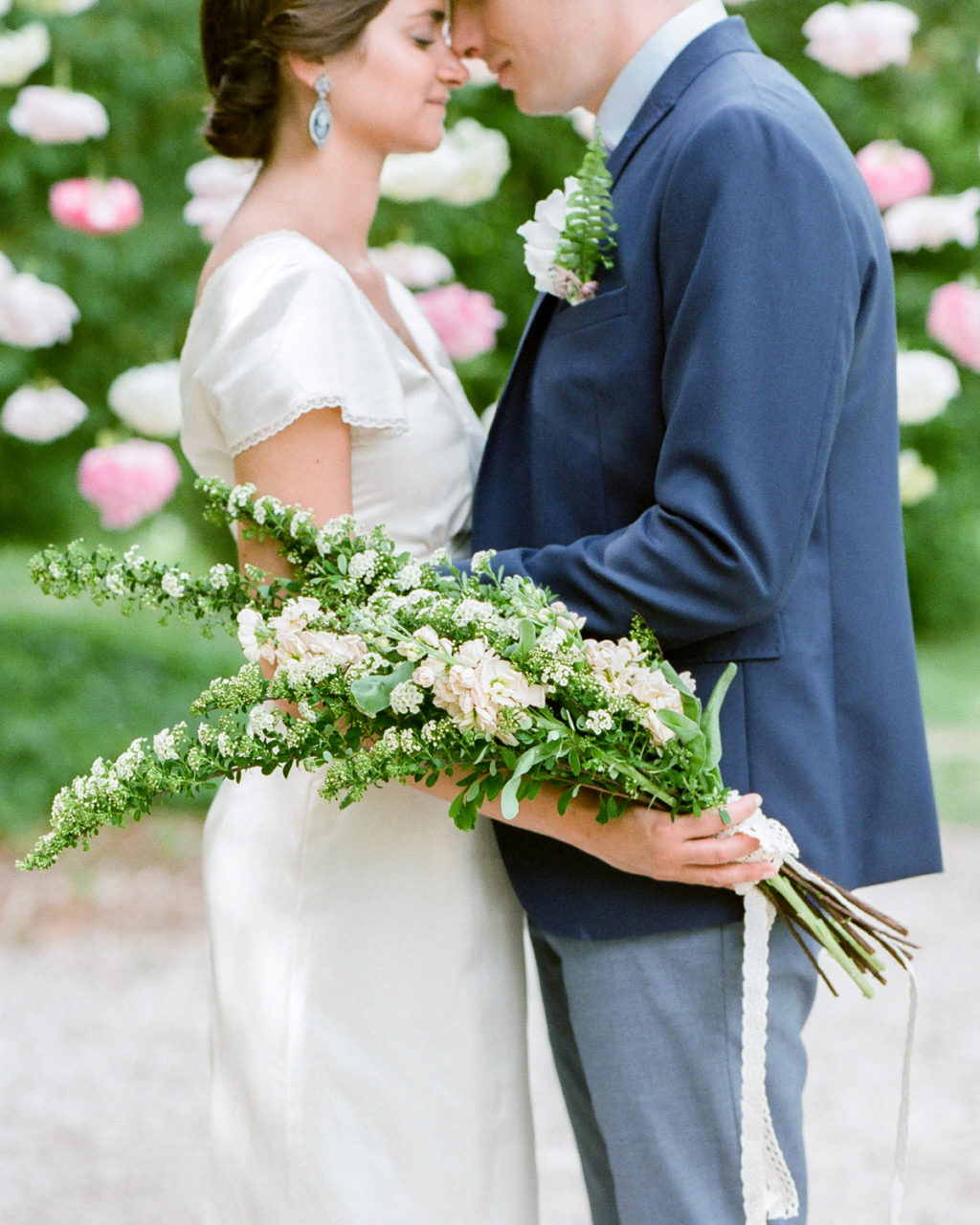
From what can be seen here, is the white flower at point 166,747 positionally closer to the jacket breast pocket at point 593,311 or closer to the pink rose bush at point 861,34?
the jacket breast pocket at point 593,311

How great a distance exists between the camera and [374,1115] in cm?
207

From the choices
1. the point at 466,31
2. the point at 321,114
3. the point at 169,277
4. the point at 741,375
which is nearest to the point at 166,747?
the point at 741,375

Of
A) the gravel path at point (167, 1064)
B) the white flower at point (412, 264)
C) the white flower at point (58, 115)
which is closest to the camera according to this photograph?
the gravel path at point (167, 1064)

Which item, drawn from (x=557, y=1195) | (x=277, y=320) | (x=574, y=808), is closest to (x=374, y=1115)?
(x=574, y=808)

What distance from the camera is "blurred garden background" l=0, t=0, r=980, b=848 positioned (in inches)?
190

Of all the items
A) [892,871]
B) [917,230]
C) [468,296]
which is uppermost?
[917,230]

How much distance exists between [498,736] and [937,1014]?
359 cm

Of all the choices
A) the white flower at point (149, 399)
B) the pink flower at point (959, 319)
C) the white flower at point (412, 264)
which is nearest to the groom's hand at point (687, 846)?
the white flower at point (412, 264)

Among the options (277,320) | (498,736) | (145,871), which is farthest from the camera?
(145,871)

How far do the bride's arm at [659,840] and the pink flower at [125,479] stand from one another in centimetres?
340

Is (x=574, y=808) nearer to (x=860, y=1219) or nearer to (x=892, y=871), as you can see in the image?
(x=892, y=871)

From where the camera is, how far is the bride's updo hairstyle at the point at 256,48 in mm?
2078

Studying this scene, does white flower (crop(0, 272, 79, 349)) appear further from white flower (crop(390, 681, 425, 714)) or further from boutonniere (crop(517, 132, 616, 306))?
white flower (crop(390, 681, 425, 714))

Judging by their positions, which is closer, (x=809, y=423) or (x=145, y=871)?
(x=809, y=423)
